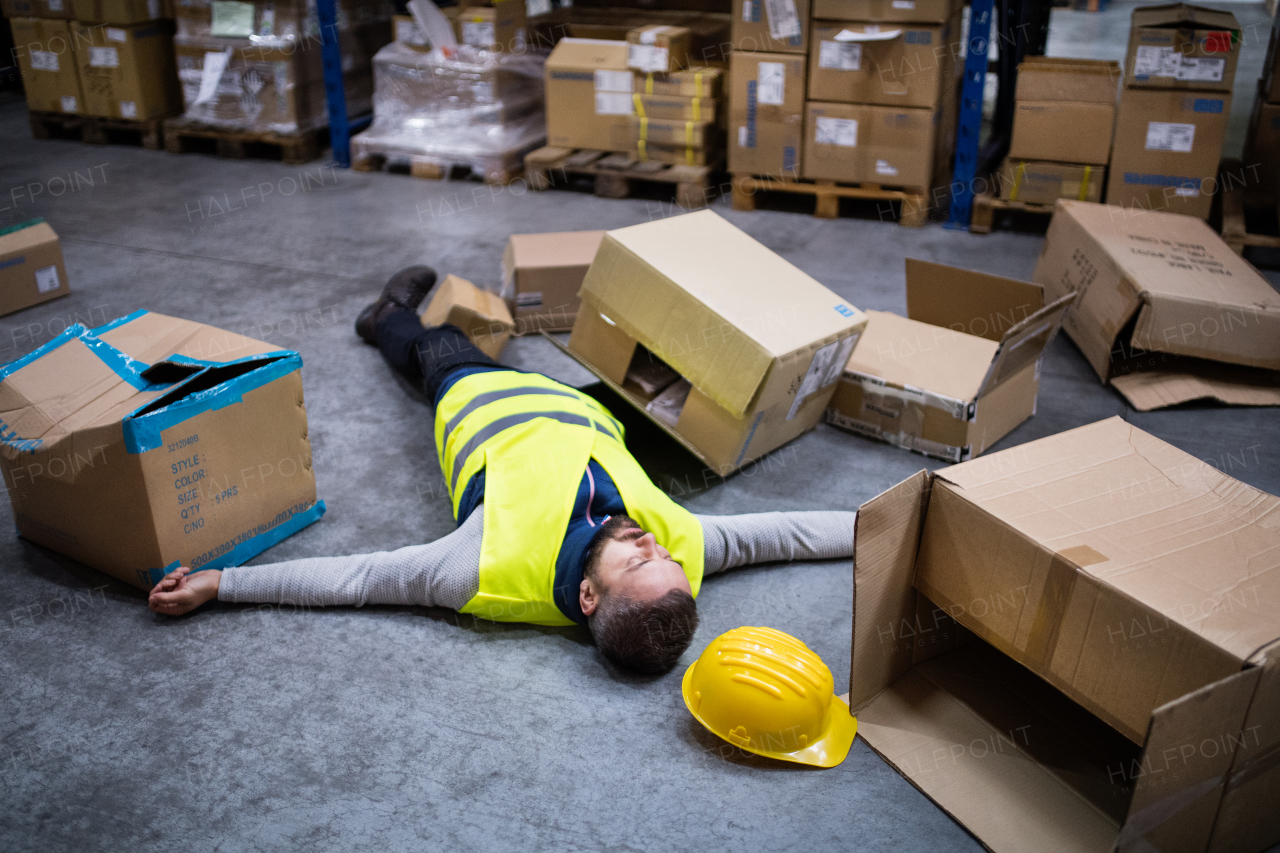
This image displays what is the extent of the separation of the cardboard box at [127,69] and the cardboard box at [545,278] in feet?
14.3

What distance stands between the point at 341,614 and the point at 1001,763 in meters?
1.75

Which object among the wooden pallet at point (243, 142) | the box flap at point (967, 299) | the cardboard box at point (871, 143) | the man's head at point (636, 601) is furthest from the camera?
the wooden pallet at point (243, 142)

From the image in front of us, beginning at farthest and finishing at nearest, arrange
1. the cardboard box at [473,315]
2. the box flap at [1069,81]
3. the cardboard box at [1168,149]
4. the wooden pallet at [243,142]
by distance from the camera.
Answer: the wooden pallet at [243,142] → the box flap at [1069,81] → the cardboard box at [1168,149] → the cardboard box at [473,315]

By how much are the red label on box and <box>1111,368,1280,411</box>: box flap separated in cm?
188

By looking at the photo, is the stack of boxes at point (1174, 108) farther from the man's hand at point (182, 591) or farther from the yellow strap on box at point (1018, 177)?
the man's hand at point (182, 591)

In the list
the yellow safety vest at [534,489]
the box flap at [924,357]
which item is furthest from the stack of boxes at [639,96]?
the yellow safety vest at [534,489]

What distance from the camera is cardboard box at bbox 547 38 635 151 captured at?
6.05 meters

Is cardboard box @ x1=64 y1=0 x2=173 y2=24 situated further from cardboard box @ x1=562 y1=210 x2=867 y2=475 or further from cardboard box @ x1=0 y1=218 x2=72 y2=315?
cardboard box @ x1=562 y1=210 x2=867 y2=475

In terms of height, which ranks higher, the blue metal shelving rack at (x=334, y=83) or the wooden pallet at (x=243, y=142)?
the blue metal shelving rack at (x=334, y=83)

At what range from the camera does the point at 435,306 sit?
4.11 m

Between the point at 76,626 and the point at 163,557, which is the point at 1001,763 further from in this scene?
the point at 76,626

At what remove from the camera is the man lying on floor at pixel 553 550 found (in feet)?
7.94

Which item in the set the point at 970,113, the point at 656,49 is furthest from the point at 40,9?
the point at 970,113

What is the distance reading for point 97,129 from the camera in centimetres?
743
